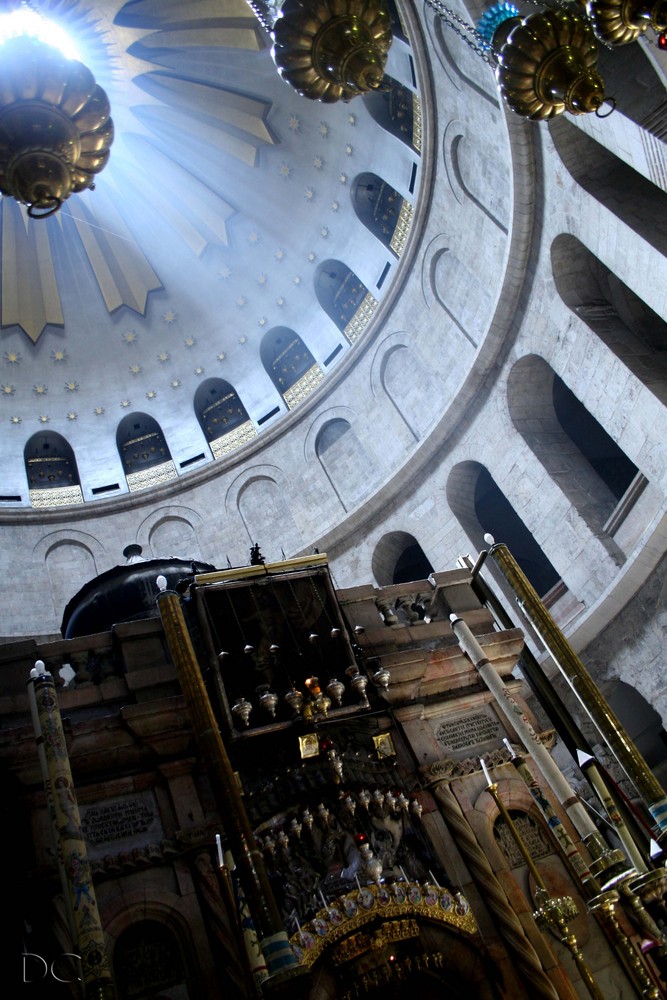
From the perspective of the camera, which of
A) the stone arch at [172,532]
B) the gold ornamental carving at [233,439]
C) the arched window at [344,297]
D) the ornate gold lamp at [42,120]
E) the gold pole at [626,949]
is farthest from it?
the gold ornamental carving at [233,439]

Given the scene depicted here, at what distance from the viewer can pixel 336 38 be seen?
6.60 m

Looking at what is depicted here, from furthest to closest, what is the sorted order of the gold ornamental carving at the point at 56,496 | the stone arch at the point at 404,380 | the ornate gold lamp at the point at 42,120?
the gold ornamental carving at the point at 56,496
the stone arch at the point at 404,380
the ornate gold lamp at the point at 42,120

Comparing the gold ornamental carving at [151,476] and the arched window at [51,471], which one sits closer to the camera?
the arched window at [51,471]

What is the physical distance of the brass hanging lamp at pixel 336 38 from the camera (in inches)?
258

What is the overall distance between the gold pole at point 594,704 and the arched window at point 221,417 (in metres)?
13.0

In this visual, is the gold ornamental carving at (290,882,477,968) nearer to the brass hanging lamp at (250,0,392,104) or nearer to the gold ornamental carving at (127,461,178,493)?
the brass hanging lamp at (250,0,392,104)

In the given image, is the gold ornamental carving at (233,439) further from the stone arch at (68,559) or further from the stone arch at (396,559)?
the stone arch at (396,559)

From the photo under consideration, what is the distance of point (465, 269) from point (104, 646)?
1097 centimetres

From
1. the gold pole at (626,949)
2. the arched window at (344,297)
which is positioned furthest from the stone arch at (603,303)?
the gold pole at (626,949)

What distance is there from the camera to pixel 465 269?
15469mm

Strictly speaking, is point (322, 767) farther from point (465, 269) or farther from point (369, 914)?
point (465, 269)

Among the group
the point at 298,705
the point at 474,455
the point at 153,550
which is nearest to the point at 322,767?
the point at 298,705

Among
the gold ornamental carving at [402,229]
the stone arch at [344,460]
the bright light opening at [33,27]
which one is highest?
the bright light opening at [33,27]

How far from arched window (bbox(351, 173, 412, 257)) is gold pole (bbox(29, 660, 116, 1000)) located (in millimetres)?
14214
